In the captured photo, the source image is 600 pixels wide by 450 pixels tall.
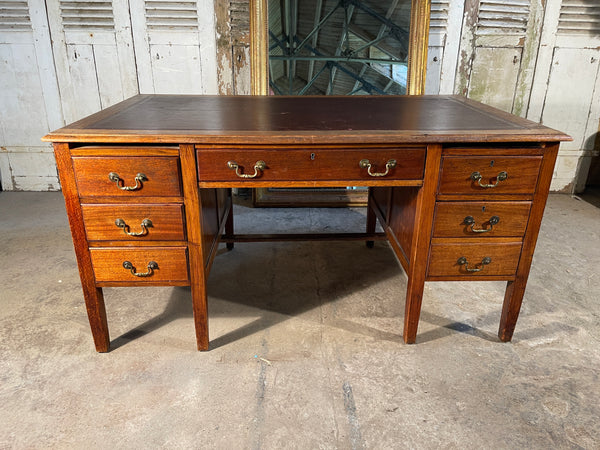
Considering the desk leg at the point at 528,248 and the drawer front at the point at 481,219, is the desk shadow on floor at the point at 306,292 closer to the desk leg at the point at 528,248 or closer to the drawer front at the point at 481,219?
the desk leg at the point at 528,248

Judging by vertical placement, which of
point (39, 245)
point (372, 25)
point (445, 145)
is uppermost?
point (372, 25)

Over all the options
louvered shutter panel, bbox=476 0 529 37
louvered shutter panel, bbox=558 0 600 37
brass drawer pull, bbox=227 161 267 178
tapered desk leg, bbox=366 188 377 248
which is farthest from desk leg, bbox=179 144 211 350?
louvered shutter panel, bbox=558 0 600 37

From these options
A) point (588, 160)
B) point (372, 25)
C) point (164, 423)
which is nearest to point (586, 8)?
point (588, 160)

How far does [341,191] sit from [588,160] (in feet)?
7.66

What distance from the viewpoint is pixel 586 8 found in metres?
3.62

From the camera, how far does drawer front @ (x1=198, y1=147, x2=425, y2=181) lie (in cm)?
165

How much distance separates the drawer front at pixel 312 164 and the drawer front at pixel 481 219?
0.22 metres

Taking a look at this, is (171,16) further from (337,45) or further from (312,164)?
(312,164)

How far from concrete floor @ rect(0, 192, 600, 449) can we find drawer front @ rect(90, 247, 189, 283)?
0.38 m

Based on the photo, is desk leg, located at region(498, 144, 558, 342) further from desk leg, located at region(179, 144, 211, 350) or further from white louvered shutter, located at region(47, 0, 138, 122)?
white louvered shutter, located at region(47, 0, 138, 122)

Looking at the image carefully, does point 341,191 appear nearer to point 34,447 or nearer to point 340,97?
point 340,97

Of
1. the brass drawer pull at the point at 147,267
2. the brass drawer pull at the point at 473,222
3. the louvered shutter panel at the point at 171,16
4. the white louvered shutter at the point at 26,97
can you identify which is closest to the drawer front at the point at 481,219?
the brass drawer pull at the point at 473,222

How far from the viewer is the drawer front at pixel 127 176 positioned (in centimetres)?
162

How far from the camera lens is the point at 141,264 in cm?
179
